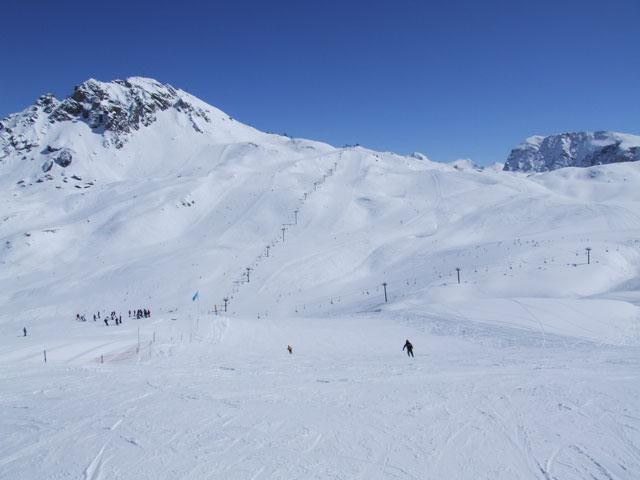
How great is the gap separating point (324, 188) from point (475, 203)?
89.7 feet

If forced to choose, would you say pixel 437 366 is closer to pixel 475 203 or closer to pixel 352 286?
pixel 352 286

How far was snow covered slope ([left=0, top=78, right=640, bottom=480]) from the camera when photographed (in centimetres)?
902

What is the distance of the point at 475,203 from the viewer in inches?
2943

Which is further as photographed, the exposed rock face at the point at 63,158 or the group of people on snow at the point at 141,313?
the exposed rock face at the point at 63,158

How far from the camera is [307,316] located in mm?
40344

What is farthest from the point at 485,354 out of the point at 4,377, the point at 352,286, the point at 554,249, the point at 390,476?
the point at 554,249

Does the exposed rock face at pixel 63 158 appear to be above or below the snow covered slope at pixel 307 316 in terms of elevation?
above

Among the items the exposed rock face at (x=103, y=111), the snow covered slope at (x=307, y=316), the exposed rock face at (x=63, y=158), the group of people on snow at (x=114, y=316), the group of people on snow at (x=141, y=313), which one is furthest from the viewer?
the exposed rock face at (x=103, y=111)

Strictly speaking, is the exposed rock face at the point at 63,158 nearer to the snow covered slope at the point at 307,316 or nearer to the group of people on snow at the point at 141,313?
the snow covered slope at the point at 307,316

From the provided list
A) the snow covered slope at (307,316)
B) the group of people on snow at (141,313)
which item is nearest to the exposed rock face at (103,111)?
the snow covered slope at (307,316)

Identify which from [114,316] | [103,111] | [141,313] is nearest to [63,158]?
[103,111]

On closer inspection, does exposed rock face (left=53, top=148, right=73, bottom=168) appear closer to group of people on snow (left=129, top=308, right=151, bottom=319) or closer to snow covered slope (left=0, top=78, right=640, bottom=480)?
snow covered slope (left=0, top=78, right=640, bottom=480)

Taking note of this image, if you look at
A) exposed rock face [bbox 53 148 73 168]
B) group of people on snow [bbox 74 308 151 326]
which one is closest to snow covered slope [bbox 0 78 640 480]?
exposed rock face [bbox 53 148 73 168]

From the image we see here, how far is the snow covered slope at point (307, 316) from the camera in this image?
355 inches
